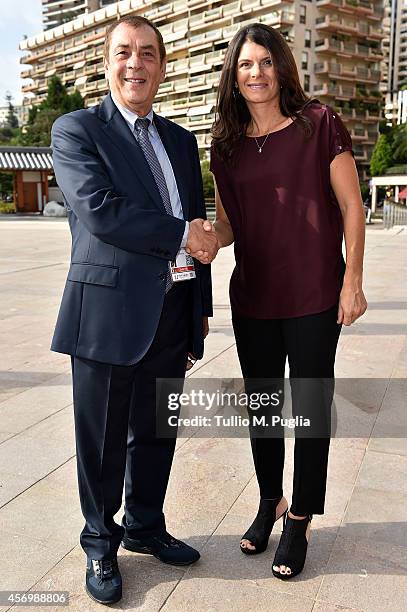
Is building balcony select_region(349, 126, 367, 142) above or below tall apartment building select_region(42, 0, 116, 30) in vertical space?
below

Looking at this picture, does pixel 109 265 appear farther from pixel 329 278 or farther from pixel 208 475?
pixel 208 475

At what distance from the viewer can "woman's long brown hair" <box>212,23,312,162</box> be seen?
2039mm

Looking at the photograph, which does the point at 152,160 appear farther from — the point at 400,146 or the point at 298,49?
the point at 298,49

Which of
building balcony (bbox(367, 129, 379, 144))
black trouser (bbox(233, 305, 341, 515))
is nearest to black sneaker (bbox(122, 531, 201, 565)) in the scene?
black trouser (bbox(233, 305, 341, 515))

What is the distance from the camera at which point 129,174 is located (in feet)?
6.24

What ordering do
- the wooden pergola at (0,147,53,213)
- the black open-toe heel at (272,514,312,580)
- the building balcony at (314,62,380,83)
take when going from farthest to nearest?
the building balcony at (314,62,380,83) < the wooden pergola at (0,147,53,213) < the black open-toe heel at (272,514,312,580)

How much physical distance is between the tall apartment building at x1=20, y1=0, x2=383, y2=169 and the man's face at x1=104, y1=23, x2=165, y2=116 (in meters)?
47.0

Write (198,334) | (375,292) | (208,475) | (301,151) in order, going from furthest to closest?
1. (375,292)
2. (208,475)
3. (198,334)
4. (301,151)

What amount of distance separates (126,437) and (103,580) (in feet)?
1.52

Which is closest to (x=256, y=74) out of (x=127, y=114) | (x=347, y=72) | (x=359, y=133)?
(x=127, y=114)

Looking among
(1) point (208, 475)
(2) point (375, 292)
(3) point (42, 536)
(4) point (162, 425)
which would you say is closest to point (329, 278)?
(4) point (162, 425)

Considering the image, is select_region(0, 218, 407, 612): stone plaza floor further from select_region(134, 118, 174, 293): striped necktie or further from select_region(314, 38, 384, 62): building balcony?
select_region(314, 38, 384, 62): building balcony

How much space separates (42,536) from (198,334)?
Result: 0.98 metres

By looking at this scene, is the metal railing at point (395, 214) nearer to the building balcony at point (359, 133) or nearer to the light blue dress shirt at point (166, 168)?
the light blue dress shirt at point (166, 168)
